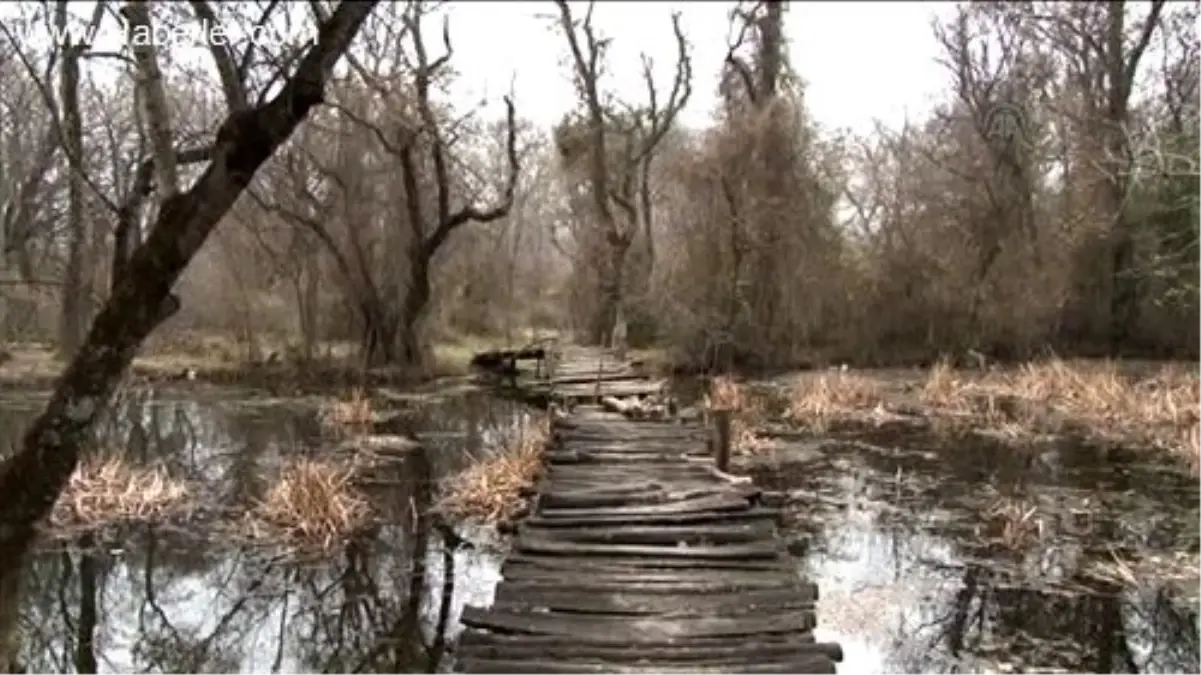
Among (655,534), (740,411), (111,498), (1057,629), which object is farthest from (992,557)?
(111,498)

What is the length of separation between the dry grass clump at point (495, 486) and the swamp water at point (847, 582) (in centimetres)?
43

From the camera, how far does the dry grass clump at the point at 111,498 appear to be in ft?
37.0

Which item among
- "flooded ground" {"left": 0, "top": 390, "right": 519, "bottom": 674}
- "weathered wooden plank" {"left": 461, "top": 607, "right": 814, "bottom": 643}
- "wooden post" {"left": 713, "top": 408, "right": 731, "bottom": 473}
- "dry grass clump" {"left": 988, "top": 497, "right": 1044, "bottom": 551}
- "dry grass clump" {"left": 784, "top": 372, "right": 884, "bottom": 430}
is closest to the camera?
"weathered wooden plank" {"left": 461, "top": 607, "right": 814, "bottom": 643}

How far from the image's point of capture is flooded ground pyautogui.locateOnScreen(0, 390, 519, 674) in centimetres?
819

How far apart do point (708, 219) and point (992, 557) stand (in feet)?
46.8

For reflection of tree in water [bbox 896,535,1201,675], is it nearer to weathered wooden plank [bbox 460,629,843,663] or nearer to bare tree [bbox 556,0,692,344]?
weathered wooden plank [bbox 460,629,843,663]

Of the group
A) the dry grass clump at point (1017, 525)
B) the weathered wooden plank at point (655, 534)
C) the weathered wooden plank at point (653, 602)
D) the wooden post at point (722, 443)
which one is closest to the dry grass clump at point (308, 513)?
the weathered wooden plank at point (655, 534)

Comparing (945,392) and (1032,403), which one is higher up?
(945,392)

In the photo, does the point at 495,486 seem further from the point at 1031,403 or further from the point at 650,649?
the point at 1031,403

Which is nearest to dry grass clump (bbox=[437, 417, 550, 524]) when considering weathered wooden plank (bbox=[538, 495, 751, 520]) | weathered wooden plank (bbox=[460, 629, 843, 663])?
weathered wooden plank (bbox=[538, 495, 751, 520])

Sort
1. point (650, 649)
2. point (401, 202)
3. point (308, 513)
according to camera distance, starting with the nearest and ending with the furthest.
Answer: point (650, 649) < point (308, 513) < point (401, 202)

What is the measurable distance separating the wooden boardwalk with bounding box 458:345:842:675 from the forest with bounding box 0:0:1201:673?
38.7 ft

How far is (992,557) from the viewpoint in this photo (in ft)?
34.3

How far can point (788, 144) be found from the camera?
76.6 feet
